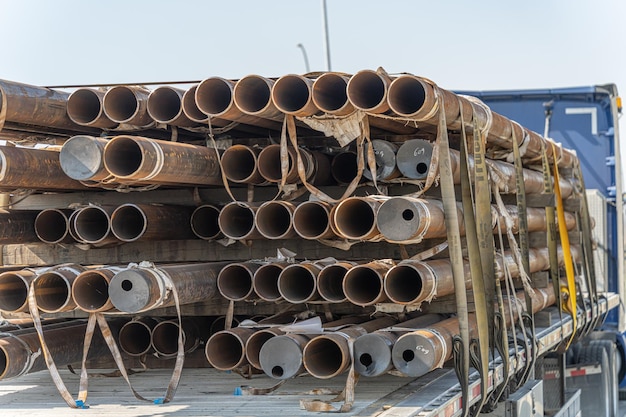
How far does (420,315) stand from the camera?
20.1 ft

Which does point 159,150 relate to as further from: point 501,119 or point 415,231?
point 501,119

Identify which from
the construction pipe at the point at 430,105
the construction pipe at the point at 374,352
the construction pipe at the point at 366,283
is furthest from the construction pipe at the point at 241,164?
the construction pipe at the point at 374,352

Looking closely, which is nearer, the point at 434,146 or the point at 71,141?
the point at 71,141

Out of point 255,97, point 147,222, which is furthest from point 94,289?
point 255,97

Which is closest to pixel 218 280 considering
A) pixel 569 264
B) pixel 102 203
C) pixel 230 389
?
pixel 230 389

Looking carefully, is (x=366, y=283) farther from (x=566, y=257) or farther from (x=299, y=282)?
(x=566, y=257)

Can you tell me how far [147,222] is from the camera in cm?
582

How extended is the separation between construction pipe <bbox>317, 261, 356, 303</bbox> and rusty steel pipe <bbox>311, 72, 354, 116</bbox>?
0.80 metres

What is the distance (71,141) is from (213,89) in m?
0.90

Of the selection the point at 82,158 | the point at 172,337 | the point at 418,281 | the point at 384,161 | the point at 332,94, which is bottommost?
the point at 172,337

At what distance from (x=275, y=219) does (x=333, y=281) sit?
480mm

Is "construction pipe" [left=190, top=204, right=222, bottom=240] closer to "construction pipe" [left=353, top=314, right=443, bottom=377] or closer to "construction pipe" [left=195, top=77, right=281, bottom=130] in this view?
"construction pipe" [left=195, top=77, right=281, bottom=130]

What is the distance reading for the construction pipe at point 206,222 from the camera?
245 inches

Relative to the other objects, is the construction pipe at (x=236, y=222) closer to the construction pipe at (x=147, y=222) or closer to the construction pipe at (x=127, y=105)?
the construction pipe at (x=147, y=222)
